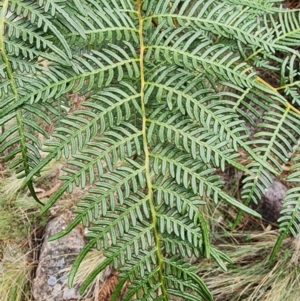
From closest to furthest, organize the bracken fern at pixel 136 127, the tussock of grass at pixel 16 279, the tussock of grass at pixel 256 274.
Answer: the bracken fern at pixel 136 127 → the tussock of grass at pixel 256 274 → the tussock of grass at pixel 16 279

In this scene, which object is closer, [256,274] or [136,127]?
[136,127]

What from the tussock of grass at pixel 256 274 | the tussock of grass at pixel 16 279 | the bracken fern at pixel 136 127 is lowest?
the tussock of grass at pixel 16 279

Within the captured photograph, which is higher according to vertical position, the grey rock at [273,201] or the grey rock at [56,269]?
the grey rock at [273,201]

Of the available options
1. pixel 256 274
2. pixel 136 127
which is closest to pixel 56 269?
pixel 256 274

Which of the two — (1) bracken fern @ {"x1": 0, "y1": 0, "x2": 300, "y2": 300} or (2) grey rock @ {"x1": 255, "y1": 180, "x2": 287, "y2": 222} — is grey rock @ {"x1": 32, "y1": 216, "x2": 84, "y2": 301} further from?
(1) bracken fern @ {"x1": 0, "y1": 0, "x2": 300, "y2": 300}

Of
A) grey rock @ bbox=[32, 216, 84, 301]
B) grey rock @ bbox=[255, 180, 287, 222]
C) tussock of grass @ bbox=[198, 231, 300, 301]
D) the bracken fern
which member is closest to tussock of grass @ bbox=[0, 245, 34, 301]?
grey rock @ bbox=[32, 216, 84, 301]

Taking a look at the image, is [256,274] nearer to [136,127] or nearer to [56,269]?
[56,269]

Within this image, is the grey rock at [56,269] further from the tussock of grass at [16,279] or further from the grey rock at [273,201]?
the grey rock at [273,201]

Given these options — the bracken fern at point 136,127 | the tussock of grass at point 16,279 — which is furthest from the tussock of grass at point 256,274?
the bracken fern at point 136,127

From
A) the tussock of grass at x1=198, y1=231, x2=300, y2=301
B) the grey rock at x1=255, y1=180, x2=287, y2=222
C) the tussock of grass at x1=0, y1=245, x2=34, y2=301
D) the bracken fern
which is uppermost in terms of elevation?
the bracken fern

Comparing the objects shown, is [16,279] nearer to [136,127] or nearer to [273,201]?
[273,201]

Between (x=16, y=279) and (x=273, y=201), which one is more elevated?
(x=273, y=201)

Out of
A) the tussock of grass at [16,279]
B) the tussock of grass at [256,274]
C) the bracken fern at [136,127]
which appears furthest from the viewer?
the tussock of grass at [16,279]

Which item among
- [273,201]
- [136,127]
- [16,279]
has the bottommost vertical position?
[16,279]
